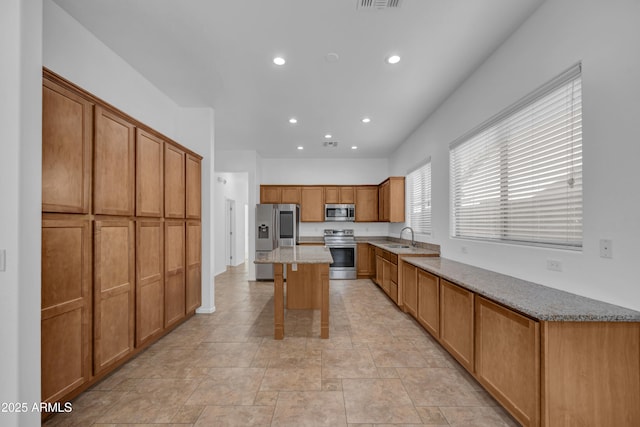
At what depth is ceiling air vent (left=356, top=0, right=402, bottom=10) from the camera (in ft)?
6.61

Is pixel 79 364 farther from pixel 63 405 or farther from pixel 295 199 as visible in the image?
pixel 295 199

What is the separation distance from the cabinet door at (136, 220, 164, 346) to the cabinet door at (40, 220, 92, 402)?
0.58 meters

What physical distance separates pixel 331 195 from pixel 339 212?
46cm

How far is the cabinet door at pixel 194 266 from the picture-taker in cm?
359

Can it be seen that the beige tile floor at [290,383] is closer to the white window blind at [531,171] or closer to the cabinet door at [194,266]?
the cabinet door at [194,266]

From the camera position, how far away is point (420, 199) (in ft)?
16.4

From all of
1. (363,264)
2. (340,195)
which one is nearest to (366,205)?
(340,195)

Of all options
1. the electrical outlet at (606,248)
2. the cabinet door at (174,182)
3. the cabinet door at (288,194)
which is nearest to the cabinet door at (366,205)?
the cabinet door at (288,194)

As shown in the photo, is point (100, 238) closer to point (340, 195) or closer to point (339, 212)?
point (339, 212)

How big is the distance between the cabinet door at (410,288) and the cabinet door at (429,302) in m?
0.13
